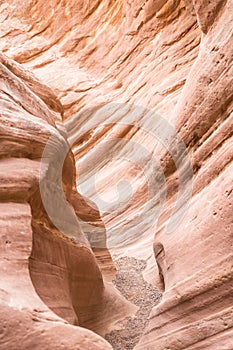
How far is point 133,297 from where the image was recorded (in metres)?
4.44

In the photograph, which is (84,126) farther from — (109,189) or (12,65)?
(12,65)

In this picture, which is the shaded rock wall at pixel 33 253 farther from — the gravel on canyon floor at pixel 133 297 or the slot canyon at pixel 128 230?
the gravel on canyon floor at pixel 133 297

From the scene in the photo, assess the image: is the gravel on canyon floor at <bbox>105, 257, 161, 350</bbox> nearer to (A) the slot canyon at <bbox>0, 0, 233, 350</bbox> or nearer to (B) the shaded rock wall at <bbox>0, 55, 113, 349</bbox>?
(A) the slot canyon at <bbox>0, 0, 233, 350</bbox>

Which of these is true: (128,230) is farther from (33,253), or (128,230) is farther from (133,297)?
(33,253)

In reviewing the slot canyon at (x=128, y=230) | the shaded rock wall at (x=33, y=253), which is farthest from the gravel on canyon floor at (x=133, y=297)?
the shaded rock wall at (x=33, y=253)

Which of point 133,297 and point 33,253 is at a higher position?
point 33,253

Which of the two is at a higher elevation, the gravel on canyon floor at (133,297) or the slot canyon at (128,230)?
the slot canyon at (128,230)

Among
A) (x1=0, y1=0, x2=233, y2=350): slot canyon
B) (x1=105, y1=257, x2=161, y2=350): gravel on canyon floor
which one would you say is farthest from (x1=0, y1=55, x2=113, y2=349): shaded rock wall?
(x1=105, y1=257, x2=161, y2=350): gravel on canyon floor

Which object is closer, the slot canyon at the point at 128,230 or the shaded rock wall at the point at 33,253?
the shaded rock wall at the point at 33,253

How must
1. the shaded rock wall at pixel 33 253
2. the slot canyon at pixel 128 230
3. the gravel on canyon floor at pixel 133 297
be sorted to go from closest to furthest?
the shaded rock wall at pixel 33 253, the slot canyon at pixel 128 230, the gravel on canyon floor at pixel 133 297

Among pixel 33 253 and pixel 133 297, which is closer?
pixel 33 253

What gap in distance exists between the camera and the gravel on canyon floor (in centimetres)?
365

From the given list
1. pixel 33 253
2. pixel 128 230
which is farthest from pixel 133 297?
pixel 33 253

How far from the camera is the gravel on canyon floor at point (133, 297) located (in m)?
3.65
